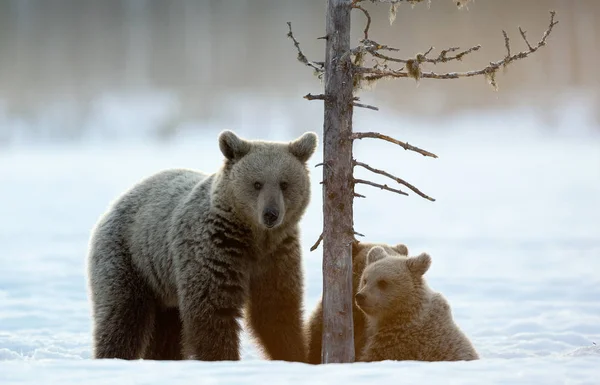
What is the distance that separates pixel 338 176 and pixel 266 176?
1.93ft

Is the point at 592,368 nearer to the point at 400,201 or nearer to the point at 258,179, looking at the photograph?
the point at 258,179

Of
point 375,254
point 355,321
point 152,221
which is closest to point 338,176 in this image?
point 375,254

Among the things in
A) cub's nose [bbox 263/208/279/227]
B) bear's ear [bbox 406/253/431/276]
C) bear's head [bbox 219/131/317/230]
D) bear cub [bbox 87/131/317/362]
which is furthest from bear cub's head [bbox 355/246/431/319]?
cub's nose [bbox 263/208/279/227]

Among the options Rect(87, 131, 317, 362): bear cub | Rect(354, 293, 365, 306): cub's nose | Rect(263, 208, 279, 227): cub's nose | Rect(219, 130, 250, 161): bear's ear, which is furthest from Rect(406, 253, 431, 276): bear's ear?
Rect(219, 130, 250, 161): bear's ear

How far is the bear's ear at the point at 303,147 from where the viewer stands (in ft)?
23.6

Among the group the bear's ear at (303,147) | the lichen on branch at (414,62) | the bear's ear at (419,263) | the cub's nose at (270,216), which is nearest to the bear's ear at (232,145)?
the bear's ear at (303,147)

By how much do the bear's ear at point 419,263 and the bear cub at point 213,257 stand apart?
0.91 meters

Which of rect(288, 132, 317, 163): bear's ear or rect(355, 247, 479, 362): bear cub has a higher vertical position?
rect(288, 132, 317, 163): bear's ear

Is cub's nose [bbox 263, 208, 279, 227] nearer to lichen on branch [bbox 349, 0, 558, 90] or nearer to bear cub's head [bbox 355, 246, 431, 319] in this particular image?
bear cub's head [bbox 355, 246, 431, 319]

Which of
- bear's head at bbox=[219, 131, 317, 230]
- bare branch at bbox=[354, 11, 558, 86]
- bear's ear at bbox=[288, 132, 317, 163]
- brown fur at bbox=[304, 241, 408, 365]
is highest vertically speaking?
bare branch at bbox=[354, 11, 558, 86]

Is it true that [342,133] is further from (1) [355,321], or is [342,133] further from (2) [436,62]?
(1) [355,321]

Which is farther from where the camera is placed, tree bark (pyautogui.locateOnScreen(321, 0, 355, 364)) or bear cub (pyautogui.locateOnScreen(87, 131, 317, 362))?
bear cub (pyautogui.locateOnScreen(87, 131, 317, 362))

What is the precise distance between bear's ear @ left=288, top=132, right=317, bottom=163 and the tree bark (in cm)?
40

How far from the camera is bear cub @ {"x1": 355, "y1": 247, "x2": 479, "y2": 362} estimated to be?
6992 millimetres
